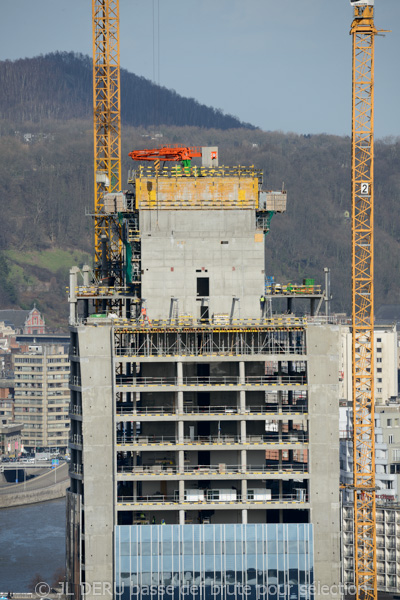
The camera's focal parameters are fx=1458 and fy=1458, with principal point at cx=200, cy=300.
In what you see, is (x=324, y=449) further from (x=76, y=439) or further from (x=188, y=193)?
(x=188, y=193)

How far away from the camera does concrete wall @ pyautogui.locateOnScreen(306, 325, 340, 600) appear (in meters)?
125

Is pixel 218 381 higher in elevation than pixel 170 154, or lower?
lower

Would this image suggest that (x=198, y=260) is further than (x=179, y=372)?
Yes

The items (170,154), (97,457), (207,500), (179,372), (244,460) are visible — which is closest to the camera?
(97,457)

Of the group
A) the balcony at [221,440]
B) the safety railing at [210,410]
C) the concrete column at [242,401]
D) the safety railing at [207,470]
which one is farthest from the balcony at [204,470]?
the concrete column at [242,401]

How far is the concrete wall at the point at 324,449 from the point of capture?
409ft

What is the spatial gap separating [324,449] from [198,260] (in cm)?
2067

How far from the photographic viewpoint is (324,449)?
125 m

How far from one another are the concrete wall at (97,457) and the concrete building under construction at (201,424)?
121 mm

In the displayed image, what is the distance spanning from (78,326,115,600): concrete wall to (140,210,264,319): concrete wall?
8083 mm

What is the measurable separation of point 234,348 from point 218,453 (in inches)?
366

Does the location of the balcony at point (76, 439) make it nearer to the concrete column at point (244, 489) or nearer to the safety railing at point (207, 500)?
the safety railing at point (207, 500)

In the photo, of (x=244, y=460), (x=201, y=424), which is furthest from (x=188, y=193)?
(x=244, y=460)

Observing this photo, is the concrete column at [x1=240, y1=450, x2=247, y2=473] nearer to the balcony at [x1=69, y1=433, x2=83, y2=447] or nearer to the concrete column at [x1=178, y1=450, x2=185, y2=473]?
the concrete column at [x1=178, y1=450, x2=185, y2=473]
